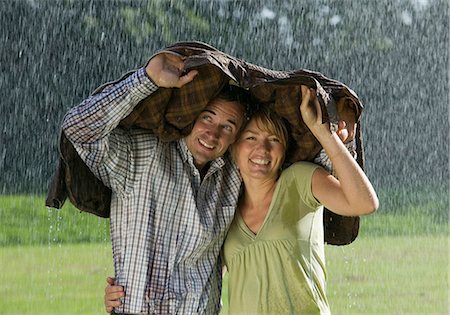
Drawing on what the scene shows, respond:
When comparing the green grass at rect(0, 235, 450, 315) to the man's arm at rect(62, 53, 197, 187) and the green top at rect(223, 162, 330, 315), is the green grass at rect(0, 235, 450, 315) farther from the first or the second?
the man's arm at rect(62, 53, 197, 187)

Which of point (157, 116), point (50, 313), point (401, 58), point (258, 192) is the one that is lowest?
point (50, 313)

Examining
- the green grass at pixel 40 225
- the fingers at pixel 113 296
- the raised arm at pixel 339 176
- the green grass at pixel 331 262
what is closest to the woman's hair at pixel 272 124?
the raised arm at pixel 339 176

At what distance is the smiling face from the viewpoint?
10.4 ft

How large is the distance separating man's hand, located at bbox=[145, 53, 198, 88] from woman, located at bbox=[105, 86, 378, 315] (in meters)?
0.31

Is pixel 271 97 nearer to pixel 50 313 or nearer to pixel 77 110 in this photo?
pixel 77 110

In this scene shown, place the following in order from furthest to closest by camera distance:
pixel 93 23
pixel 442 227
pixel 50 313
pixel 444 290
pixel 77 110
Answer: pixel 93 23
pixel 442 227
pixel 444 290
pixel 50 313
pixel 77 110

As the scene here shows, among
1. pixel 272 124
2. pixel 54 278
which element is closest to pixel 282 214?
pixel 272 124

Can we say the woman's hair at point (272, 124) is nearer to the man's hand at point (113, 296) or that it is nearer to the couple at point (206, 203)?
the couple at point (206, 203)

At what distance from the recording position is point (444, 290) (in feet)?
23.3

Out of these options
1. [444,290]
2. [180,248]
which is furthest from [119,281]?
[444,290]

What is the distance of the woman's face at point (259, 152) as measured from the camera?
3.16 meters

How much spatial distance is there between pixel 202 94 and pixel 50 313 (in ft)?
11.9

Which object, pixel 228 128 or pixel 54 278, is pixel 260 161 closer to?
pixel 228 128

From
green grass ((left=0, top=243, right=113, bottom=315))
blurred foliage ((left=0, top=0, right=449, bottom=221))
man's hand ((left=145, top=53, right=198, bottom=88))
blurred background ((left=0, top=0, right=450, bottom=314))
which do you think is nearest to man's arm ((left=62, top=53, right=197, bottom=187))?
man's hand ((left=145, top=53, right=198, bottom=88))
